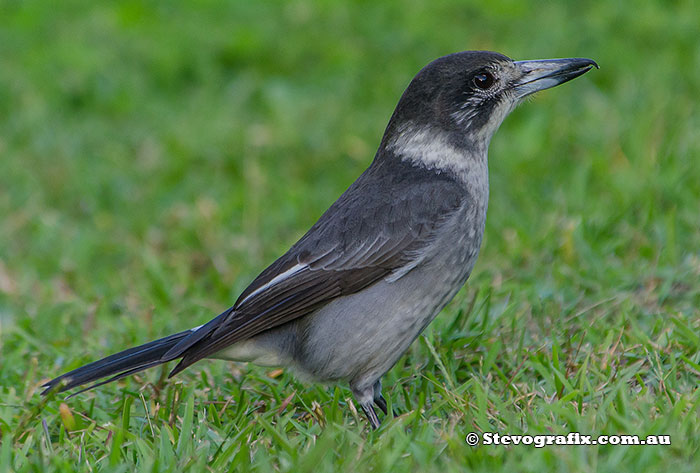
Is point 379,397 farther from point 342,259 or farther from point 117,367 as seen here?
point 117,367

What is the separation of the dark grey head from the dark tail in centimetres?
155

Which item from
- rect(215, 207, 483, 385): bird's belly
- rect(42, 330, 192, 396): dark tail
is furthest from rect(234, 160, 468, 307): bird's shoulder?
rect(42, 330, 192, 396): dark tail

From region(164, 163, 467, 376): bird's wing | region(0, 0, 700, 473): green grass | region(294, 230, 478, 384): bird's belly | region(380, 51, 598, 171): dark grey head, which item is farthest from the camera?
region(380, 51, 598, 171): dark grey head

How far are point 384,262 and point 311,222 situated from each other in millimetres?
3012

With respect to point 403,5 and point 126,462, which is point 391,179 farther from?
point 403,5

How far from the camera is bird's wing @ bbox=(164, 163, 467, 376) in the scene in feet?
14.2

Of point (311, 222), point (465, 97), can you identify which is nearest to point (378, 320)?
point (465, 97)

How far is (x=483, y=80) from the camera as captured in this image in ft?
15.3

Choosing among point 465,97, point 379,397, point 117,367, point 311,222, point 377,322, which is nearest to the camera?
→ point 377,322

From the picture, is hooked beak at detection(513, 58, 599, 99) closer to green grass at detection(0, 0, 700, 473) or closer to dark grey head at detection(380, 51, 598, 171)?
dark grey head at detection(380, 51, 598, 171)

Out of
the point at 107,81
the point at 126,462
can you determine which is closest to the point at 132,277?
the point at 126,462

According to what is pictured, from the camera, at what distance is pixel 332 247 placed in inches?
176

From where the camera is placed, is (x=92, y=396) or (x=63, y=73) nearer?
(x=92, y=396)

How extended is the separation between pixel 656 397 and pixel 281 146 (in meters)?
4.97
